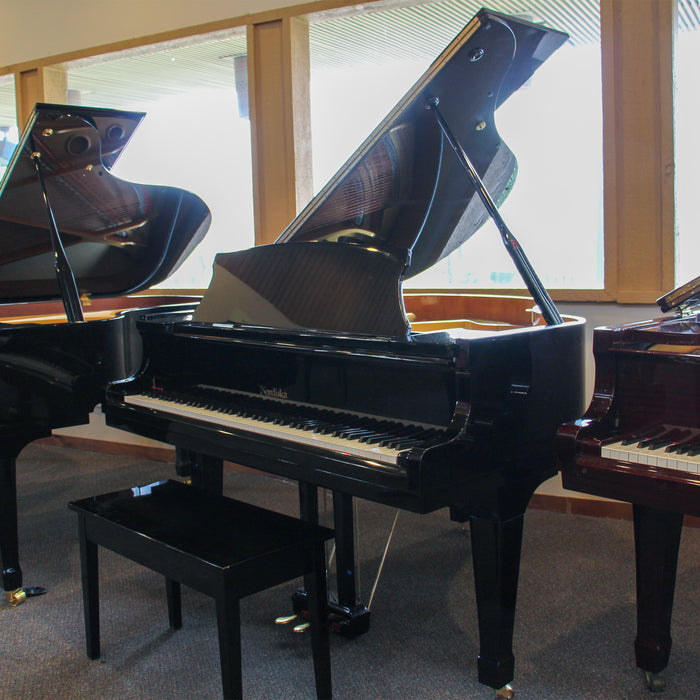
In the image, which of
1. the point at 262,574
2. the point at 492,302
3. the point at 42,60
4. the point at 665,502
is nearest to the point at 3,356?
the point at 262,574

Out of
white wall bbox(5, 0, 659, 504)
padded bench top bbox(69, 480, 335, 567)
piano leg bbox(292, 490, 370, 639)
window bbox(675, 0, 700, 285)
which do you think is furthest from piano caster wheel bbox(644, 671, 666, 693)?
white wall bbox(5, 0, 659, 504)

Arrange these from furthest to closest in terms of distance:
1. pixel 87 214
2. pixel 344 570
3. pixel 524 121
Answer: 1. pixel 524 121
2. pixel 87 214
3. pixel 344 570

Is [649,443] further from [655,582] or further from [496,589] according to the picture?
[496,589]

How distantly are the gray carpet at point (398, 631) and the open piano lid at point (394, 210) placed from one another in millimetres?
996

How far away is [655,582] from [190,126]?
4.59 meters

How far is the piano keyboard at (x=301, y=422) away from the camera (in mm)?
1917

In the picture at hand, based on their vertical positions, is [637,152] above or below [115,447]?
above

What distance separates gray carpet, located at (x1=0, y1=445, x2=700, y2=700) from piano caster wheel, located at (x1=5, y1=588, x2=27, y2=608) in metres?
0.03

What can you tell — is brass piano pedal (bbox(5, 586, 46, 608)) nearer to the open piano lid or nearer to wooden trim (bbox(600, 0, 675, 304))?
the open piano lid

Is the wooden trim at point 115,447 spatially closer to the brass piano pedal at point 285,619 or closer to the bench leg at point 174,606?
the bench leg at point 174,606

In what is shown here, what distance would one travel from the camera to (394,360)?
2.05 meters

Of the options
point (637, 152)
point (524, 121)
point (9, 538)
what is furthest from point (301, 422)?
point (524, 121)

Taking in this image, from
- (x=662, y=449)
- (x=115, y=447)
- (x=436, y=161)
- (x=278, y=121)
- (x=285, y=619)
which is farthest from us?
(x=115, y=447)

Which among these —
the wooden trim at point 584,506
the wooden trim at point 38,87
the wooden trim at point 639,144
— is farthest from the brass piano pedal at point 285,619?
the wooden trim at point 38,87
